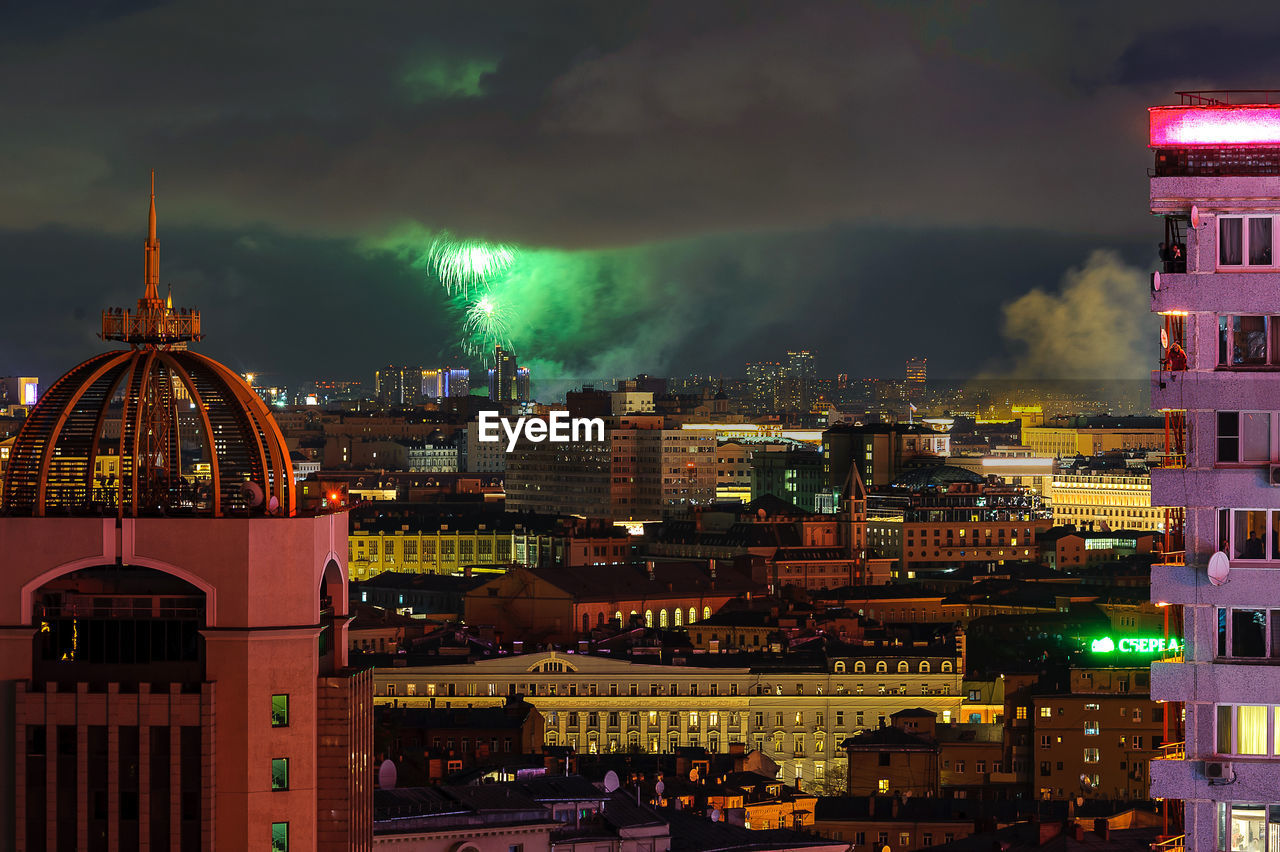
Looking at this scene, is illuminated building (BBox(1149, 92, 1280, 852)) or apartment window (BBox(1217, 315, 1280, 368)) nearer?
illuminated building (BBox(1149, 92, 1280, 852))

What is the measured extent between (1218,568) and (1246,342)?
224cm

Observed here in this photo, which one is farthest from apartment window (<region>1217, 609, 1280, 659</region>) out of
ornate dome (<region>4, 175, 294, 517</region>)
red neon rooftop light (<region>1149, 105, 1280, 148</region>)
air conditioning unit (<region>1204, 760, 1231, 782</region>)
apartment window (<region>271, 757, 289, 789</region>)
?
ornate dome (<region>4, 175, 294, 517</region>)

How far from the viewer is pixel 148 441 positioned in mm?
40344

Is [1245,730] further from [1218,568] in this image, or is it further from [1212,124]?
[1212,124]

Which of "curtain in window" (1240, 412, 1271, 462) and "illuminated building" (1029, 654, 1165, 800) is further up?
"curtain in window" (1240, 412, 1271, 462)

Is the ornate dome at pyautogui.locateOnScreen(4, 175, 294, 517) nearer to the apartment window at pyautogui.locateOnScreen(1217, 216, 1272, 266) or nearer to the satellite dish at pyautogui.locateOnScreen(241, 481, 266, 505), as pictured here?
the satellite dish at pyautogui.locateOnScreen(241, 481, 266, 505)

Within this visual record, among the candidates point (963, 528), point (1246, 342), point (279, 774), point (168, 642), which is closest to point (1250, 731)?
point (1246, 342)

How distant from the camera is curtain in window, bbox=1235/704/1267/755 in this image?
91.4 feet

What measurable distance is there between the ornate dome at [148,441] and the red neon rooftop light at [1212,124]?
14656 millimetres

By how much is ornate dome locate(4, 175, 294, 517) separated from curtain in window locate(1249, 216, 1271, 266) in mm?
15241

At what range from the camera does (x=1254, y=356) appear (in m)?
28.4

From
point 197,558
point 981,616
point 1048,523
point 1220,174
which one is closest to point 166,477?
point 197,558

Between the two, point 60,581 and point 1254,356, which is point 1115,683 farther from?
point 1254,356

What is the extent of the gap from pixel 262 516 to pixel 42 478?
2.95 metres
